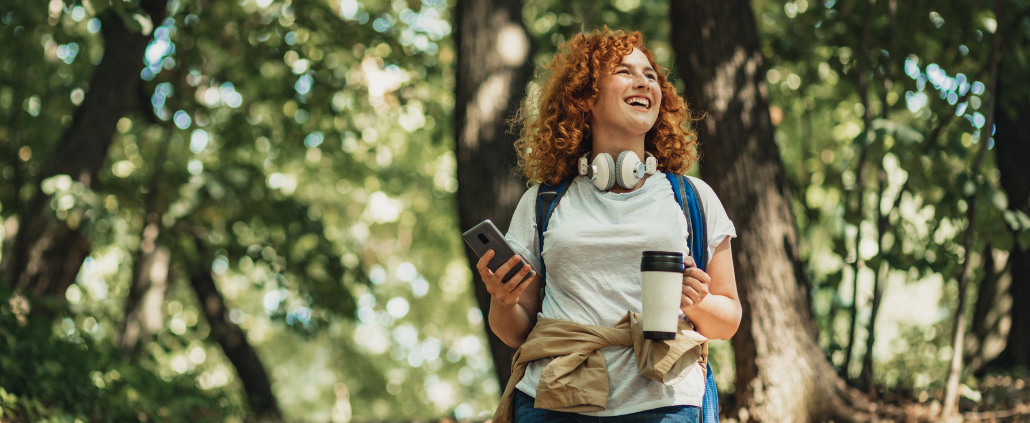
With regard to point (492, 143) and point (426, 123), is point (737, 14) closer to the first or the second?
point (492, 143)

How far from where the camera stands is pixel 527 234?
7.03ft

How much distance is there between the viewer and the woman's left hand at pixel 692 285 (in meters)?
1.84

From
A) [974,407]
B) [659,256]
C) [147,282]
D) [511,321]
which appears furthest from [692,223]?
[147,282]

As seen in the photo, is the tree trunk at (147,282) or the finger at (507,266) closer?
the finger at (507,266)

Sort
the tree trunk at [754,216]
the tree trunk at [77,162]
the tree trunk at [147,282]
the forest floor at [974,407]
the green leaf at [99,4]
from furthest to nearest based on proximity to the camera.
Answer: the tree trunk at [147,282] < the tree trunk at [77,162] < the forest floor at [974,407] < the tree trunk at [754,216] < the green leaf at [99,4]

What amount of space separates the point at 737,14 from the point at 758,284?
148cm

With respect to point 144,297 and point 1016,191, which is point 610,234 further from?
point 144,297

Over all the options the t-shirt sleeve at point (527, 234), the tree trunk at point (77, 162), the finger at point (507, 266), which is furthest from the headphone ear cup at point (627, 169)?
the tree trunk at point (77, 162)

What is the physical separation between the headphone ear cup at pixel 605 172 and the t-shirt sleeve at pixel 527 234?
210 mm

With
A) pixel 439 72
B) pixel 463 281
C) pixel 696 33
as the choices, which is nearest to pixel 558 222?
pixel 696 33

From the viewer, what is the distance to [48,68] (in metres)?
7.86

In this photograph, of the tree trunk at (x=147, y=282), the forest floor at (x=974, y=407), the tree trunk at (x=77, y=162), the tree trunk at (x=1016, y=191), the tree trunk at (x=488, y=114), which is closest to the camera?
the forest floor at (x=974, y=407)

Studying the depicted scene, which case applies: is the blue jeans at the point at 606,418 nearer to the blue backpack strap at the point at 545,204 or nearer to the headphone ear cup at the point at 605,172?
the blue backpack strap at the point at 545,204

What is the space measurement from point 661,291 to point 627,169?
444mm
